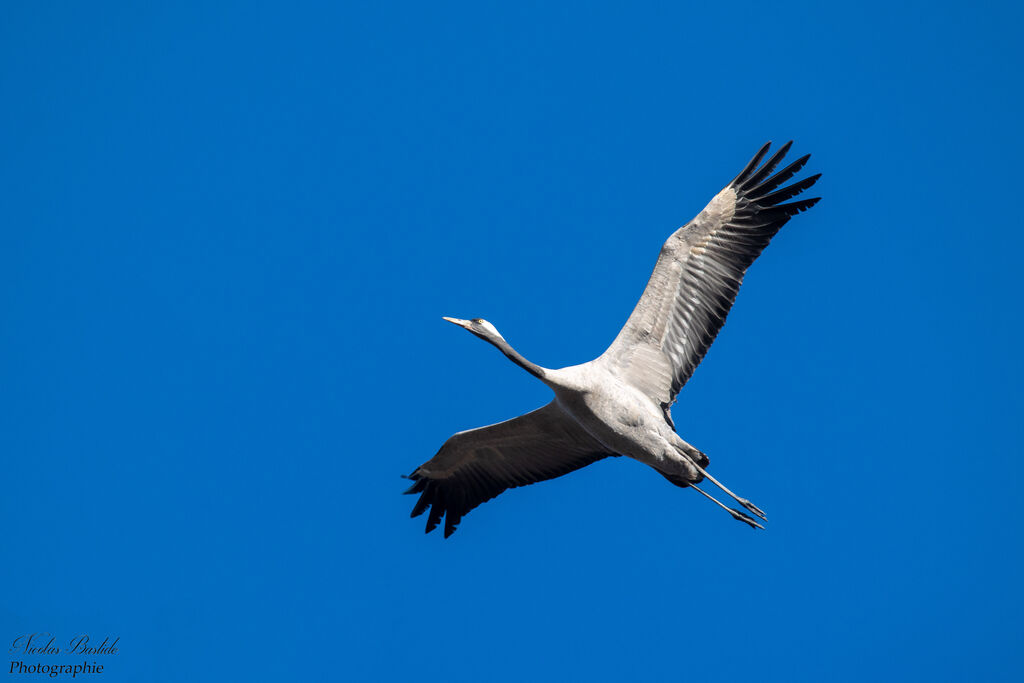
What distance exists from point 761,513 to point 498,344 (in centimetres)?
438

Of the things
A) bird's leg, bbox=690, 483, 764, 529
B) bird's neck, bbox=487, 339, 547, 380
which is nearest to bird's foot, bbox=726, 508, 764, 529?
bird's leg, bbox=690, 483, 764, 529

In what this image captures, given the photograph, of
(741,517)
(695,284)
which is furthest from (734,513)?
(695,284)

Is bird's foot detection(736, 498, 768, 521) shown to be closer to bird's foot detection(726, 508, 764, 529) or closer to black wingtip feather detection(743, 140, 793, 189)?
bird's foot detection(726, 508, 764, 529)

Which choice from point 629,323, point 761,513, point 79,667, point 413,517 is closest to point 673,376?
point 629,323

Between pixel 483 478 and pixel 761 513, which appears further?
pixel 483 478

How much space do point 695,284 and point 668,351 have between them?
98cm

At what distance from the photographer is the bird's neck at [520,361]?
53.9 ft

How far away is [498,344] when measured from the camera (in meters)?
16.5

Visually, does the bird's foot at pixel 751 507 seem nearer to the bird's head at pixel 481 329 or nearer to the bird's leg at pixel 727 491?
the bird's leg at pixel 727 491

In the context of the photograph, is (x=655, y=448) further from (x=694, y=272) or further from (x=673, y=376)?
(x=694, y=272)

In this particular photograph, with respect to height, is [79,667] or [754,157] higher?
[754,157]

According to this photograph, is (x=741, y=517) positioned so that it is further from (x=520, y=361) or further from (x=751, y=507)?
(x=520, y=361)

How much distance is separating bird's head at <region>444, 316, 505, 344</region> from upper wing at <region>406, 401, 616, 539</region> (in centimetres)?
143

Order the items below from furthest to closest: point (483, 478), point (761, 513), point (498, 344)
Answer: point (483, 478)
point (761, 513)
point (498, 344)
